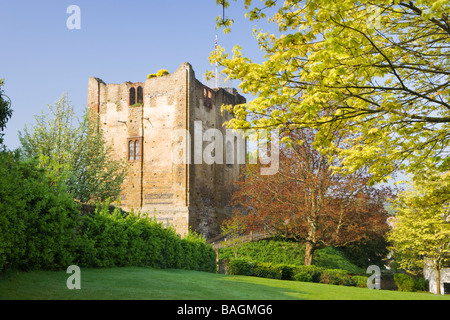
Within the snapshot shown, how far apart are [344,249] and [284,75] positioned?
2754 cm

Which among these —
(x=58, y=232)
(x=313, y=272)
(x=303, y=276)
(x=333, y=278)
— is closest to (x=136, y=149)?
(x=313, y=272)

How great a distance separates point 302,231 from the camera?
79.2 feet

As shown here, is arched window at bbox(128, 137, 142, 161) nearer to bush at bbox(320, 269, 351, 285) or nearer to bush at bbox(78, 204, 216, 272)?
bush at bbox(78, 204, 216, 272)

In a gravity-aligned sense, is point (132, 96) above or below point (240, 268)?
above

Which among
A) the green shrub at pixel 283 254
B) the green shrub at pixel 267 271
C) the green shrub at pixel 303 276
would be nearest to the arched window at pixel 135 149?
the green shrub at pixel 283 254

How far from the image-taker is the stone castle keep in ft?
110

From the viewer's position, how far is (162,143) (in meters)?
34.8

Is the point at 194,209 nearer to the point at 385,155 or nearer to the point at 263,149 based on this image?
the point at 263,149

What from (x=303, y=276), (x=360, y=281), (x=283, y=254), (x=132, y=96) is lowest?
(x=360, y=281)

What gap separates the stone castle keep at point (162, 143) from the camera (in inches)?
1324

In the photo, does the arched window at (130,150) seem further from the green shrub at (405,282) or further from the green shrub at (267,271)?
the green shrub at (405,282)

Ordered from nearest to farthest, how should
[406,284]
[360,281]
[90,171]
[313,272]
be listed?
[313,272] < [360,281] < [90,171] < [406,284]

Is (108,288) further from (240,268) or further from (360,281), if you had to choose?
(360,281)
